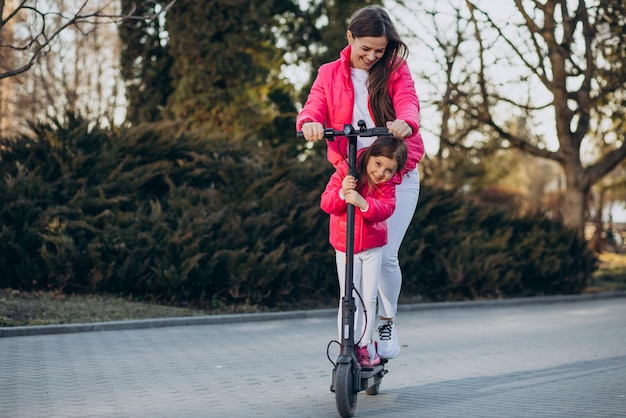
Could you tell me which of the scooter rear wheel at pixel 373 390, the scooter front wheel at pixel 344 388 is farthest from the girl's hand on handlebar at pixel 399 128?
the scooter rear wheel at pixel 373 390

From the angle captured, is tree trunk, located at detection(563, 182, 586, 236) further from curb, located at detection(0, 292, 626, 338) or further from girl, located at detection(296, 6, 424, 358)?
girl, located at detection(296, 6, 424, 358)

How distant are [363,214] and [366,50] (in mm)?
989

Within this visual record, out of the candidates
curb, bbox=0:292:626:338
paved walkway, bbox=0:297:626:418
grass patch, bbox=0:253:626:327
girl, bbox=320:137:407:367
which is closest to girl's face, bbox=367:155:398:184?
girl, bbox=320:137:407:367

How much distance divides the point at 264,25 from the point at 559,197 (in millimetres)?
25019

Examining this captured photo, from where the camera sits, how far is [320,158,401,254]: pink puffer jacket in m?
5.69

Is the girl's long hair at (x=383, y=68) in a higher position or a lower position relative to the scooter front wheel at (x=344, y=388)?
higher

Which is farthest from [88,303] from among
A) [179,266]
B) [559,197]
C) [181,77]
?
[559,197]

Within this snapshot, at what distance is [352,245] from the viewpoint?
5.51 metres

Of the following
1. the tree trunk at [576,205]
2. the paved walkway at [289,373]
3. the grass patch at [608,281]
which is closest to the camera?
the paved walkway at [289,373]

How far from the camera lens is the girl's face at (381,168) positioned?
5.65 m

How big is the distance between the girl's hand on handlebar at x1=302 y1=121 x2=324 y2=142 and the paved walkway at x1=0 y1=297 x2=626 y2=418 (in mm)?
→ 1593

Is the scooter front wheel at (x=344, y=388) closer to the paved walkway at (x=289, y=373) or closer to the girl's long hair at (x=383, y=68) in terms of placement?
the paved walkway at (x=289, y=373)

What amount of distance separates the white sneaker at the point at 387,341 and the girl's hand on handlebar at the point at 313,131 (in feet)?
4.56

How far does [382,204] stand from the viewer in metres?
5.69
